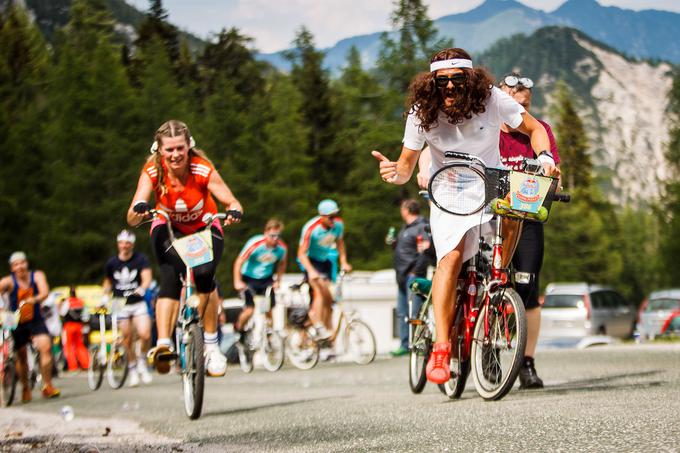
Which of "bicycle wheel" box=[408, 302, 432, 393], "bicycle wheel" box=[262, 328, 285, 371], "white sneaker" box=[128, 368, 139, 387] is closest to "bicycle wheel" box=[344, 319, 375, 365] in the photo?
"bicycle wheel" box=[262, 328, 285, 371]

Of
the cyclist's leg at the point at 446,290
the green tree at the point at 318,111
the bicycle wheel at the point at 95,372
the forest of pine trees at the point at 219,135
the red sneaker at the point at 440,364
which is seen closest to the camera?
the red sneaker at the point at 440,364

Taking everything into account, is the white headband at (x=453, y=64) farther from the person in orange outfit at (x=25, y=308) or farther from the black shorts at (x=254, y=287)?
the black shorts at (x=254, y=287)

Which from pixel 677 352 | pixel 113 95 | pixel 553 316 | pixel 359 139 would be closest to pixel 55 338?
pixel 553 316

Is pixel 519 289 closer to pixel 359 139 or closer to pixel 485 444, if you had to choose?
pixel 485 444

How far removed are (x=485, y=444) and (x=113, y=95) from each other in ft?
178

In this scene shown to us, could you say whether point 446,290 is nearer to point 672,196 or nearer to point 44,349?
point 44,349

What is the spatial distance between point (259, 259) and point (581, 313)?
14872 mm

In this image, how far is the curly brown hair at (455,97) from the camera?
648 cm

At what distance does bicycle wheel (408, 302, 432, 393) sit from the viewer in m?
7.77

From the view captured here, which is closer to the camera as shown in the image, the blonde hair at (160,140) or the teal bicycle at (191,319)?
the teal bicycle at (191,319)

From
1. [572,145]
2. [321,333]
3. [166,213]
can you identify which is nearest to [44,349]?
[321,333]

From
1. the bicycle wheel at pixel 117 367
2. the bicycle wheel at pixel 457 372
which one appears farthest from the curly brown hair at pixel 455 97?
the bicycle wheel at pixel 117 367

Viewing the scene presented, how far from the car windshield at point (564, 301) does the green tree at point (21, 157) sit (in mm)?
30026

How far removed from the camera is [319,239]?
1709 cm
